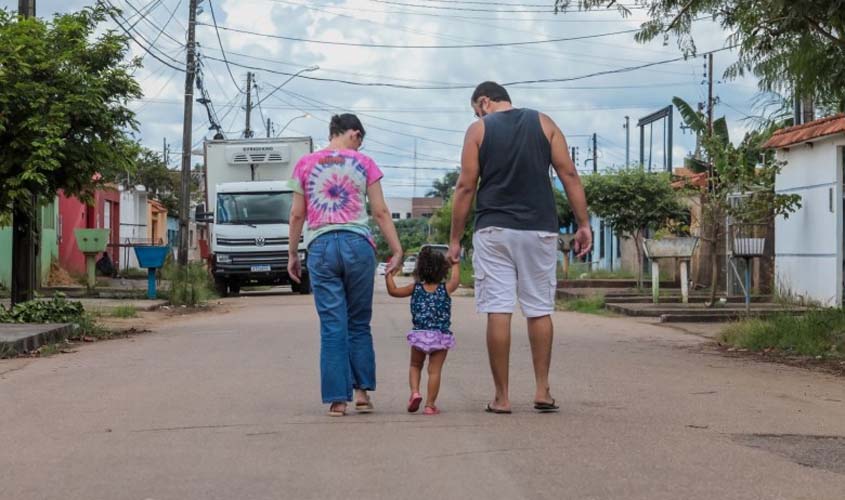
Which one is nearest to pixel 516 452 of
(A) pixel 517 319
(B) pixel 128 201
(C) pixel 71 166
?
(C) pixel 71 166

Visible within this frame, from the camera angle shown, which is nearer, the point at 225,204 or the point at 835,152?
the point at 835,152

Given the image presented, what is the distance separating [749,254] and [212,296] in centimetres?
1365

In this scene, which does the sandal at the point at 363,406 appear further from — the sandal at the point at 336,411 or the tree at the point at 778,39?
the tree at the point at 778,39

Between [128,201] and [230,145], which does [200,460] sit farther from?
[128,201]

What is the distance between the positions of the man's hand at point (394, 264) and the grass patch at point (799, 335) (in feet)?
19.0

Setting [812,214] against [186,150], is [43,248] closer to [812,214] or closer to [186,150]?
[186,150]

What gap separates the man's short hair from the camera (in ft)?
23.0

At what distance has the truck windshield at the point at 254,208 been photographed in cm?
2702

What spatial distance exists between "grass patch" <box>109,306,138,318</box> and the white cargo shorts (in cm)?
1196

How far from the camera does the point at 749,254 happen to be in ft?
58.7

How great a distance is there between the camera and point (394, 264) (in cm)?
682

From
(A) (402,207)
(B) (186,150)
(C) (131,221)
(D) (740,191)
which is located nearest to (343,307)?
(D) (740,191)

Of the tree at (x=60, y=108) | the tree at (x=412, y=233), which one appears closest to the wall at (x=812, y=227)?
the tree at (x=60, y=108)

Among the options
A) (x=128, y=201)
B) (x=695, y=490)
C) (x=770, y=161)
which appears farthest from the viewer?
(x=128, y=201)
